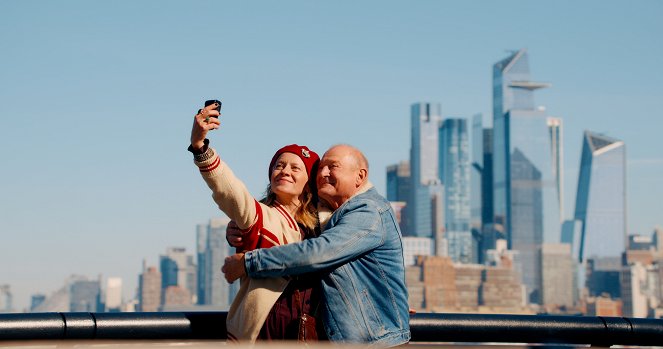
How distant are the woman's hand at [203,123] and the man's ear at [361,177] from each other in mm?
649

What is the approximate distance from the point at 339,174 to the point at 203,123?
629 mm

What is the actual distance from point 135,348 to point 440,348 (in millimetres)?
616

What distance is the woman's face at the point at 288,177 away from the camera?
4.51 m

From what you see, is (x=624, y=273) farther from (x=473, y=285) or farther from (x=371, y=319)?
(x=371, y=319)

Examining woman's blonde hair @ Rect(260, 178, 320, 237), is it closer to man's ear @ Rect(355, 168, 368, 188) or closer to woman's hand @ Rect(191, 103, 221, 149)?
man's ear @ Rect(355, 168, 368, 188)

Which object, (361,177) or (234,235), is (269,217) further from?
(361,177)

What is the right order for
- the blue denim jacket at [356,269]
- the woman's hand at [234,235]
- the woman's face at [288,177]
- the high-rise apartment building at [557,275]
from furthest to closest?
the high-rise apartment building at [557,275] → the woman's face at [288,177] → the woman's hand at [234,235] → the blue denim jacket at [356,269]

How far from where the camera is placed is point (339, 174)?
4410 millimetres

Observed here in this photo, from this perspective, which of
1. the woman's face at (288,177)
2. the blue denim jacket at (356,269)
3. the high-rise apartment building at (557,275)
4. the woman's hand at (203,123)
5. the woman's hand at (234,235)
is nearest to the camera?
the woman's hand at (203,123)

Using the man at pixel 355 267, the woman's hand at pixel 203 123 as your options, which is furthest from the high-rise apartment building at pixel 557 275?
the woman's hand at pixel 203 123

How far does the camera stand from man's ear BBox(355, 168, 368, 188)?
4.44 m

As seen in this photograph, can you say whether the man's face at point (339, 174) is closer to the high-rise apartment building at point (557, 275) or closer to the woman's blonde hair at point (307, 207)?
the woman's blonde hair at point (307, 207)

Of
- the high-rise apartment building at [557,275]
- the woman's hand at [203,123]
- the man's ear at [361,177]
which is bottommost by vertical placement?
the high-rise apartment building at [557,275]

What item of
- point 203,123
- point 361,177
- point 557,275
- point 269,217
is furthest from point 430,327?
point 557,275
